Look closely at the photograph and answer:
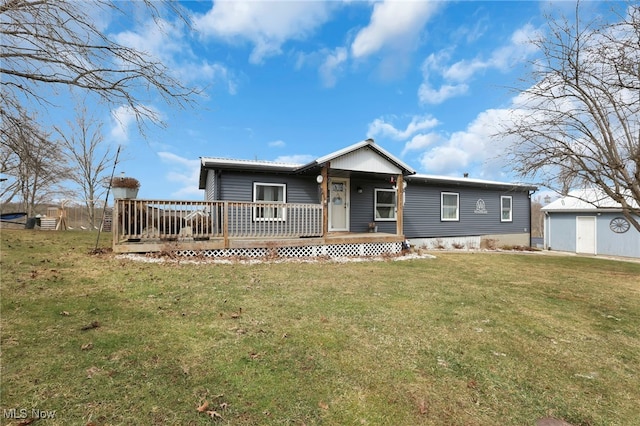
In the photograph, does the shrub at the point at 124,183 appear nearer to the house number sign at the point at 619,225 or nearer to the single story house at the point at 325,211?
the single story house at the point at 325,211

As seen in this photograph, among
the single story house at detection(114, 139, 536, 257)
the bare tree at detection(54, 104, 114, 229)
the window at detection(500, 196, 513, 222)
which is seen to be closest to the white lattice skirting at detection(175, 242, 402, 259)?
the single story house at detection(114, 139, 536, 257)

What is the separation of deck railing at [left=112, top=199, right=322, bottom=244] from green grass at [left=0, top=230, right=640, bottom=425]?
208 cm

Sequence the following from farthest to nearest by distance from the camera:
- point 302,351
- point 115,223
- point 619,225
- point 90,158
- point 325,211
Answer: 1. point 90,158
2. point 619,225
3. point 325,211
4. point 115,223
5. point 302,351

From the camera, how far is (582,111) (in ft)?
20.7

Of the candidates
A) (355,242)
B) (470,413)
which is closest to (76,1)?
(470,413)

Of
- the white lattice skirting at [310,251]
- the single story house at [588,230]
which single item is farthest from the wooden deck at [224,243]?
the single story house at [588,230]

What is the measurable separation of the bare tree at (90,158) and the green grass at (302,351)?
19682 mm

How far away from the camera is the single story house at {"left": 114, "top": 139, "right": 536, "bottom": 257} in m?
8.56

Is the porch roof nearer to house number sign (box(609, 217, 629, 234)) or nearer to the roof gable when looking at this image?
the roof gable

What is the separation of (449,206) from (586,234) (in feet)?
28.3

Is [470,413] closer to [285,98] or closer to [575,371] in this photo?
[575,371]

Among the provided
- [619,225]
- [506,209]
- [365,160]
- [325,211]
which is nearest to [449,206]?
[506,209]

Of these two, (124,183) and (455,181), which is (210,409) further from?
(455,181)

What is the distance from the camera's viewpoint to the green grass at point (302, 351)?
2314 mm
